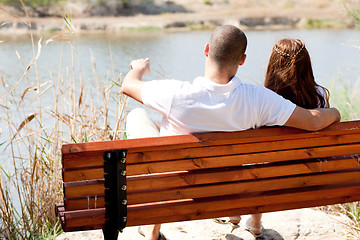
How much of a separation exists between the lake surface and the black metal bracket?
8.64 feet

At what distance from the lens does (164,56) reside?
23.0 ft

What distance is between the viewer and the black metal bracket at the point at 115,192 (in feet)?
5.90

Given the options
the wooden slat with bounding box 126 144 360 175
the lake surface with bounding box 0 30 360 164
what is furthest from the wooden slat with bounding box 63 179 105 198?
the lake surface with bounding box 0 30 360 164

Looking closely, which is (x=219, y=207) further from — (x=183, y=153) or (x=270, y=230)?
(x=270, y=230)

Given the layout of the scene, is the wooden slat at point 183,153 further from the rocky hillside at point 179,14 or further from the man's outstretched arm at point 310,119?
the rocky hillside at point 179,14

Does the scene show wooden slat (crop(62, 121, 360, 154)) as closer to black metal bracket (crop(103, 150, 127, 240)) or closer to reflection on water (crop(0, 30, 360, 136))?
black metal bracket (crop(103, 150, 127, 240))

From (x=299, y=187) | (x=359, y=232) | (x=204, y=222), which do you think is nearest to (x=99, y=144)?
(x=299, y=187)

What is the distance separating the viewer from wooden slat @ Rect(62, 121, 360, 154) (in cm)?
177

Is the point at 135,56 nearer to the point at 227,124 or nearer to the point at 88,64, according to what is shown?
the point at 88,64

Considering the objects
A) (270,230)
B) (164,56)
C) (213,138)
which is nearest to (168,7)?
(164,56)

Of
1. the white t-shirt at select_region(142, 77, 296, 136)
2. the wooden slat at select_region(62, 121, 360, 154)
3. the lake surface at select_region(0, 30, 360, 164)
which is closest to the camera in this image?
the wooden slat at select_region(62, 121, 360, 154)

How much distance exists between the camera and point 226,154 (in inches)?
75.9

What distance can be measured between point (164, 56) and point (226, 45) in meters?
5.15

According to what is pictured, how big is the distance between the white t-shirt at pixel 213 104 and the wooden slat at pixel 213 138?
0.04m
